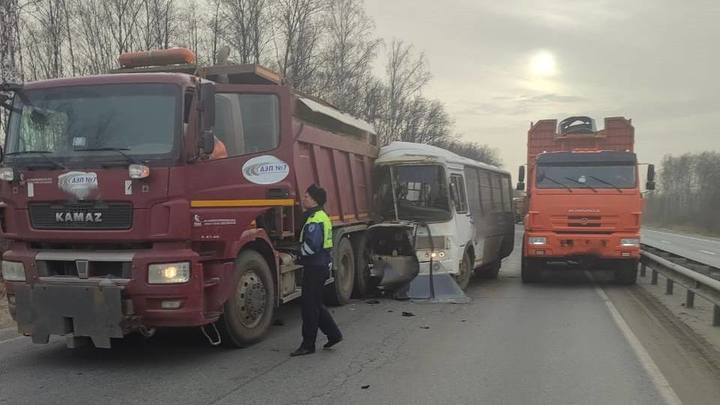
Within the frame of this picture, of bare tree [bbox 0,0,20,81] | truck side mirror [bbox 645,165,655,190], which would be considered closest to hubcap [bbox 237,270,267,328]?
truck side mirror [bbox 645,165,655,190]

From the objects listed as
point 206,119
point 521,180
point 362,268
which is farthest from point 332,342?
point 521,180

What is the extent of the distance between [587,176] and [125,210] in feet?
33.4

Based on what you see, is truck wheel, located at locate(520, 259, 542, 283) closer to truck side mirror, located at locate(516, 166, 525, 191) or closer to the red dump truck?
truck side mirror, located at locate(516, 166, 525, 191)

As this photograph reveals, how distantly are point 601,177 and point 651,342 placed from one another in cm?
607

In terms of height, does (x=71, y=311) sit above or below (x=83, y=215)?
below

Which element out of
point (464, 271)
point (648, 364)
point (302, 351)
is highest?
point (464, 271)

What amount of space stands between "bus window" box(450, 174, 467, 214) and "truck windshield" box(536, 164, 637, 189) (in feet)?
7.21

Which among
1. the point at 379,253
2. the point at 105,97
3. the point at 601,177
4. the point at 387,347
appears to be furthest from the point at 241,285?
the point at 601,177

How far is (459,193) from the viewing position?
11734 millimetres

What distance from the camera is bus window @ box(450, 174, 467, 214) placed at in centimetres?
1145

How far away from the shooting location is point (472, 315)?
9.29m

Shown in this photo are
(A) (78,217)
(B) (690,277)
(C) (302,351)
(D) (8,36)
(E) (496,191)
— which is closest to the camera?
(A) (78,217)

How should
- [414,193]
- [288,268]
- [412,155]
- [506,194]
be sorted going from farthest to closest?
1. [506,194]
2. [412,155]
3. [414,193]
4. [288,268]

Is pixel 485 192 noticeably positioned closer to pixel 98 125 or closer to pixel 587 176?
pixel 587 176
